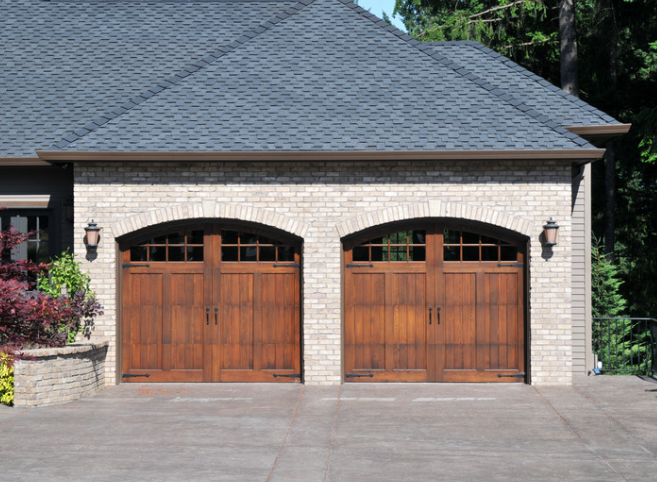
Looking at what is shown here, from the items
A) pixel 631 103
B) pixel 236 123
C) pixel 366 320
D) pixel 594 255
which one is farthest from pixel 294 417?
pixel 631 103

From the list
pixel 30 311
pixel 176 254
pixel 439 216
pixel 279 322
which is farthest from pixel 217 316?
pixel 439 216

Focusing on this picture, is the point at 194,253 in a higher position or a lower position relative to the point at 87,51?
lower

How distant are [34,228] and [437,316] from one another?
744cm

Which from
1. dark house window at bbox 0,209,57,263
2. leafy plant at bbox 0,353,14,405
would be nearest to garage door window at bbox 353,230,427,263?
dark house window at bbox 0,209,57,263

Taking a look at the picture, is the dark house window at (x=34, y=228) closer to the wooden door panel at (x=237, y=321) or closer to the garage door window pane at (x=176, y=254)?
the garage door window pane at (x=176, y=254)

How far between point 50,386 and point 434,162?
695 cm

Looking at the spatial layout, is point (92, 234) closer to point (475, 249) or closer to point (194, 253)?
point (194, 253)

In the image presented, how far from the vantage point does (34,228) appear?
1596cm

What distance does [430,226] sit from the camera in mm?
14703

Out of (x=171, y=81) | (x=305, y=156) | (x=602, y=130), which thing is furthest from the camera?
(x=171, y=81)

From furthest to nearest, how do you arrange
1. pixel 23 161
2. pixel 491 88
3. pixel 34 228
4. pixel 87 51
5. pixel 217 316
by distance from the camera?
pixel 87 51
pixel 34 228
pixel 491 88
pixel 23 161
pixel 217 316

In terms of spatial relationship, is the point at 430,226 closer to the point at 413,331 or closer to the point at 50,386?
the point at 413,331

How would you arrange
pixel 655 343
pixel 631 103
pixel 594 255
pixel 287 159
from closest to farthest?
pixel 287 159 < pixel 655 343 < pixel 594 255 < pixel 631 103

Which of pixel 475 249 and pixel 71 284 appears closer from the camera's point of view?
pixel 71 284
